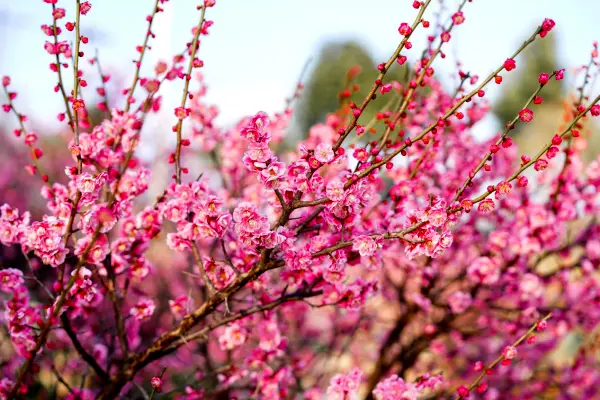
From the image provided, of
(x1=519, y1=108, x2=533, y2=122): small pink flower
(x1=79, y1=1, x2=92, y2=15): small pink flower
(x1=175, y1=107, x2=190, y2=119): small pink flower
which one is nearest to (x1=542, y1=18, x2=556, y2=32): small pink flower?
(x1=519, y1=108, x2=533, y2=122): small pink flower

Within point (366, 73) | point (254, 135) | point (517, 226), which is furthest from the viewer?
point (366, 73)

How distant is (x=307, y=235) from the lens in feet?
8.70

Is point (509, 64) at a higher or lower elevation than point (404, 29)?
lower

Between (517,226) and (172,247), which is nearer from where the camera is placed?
(172,247)

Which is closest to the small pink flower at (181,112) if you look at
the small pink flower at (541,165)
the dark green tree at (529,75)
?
the small pink flower at (541,165)

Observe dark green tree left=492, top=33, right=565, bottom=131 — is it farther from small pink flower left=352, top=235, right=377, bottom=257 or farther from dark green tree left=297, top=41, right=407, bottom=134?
small pink flower left=352, top=235, right=377, bottom=257

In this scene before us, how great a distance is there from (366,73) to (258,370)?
24.2 m

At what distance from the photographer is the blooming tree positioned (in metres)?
1.86

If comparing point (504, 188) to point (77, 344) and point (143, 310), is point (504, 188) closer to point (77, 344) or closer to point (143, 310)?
point (143, 310)

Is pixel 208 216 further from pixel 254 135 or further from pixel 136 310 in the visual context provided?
pixel 136 310

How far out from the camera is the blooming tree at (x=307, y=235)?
1856 millimetres

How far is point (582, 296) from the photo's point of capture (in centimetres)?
380

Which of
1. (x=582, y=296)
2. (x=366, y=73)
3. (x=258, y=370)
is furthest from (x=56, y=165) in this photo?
(x=366, y=73)

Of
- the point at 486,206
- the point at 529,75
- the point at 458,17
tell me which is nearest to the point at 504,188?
the point at 486,206
